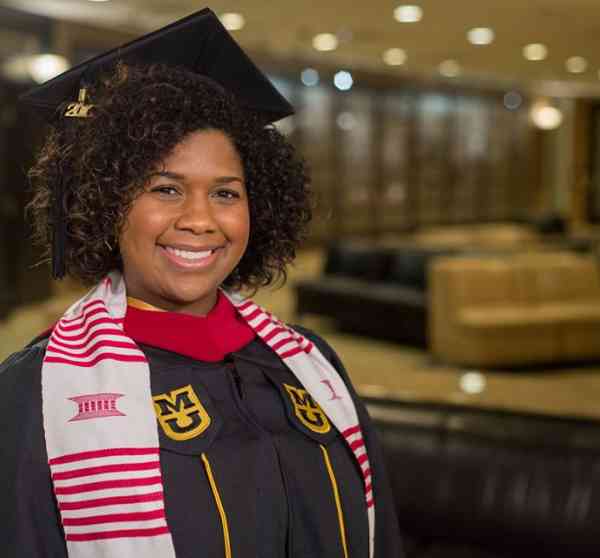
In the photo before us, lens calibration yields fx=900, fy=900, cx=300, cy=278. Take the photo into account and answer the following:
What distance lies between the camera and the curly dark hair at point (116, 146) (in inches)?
52.6

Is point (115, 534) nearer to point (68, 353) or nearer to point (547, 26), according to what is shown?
point (68, 353)

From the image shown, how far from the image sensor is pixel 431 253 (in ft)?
26.2

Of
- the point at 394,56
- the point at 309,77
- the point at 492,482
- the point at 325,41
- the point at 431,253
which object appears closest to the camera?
the point at 492,482

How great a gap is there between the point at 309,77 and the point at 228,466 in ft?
42.1

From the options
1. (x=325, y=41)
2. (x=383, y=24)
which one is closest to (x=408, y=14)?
(x=383, y=24)

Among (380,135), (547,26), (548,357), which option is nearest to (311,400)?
(548,357)

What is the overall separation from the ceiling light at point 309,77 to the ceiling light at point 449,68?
190 cm

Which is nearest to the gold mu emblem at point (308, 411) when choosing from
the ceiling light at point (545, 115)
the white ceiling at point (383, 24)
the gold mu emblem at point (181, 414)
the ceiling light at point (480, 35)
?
the gold mu emblem at point (181, 414)

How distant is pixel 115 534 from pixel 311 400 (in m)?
0.42

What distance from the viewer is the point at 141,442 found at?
1.25 meters

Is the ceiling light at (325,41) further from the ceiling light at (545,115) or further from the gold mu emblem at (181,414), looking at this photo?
the gold mu emblem at (181,414)

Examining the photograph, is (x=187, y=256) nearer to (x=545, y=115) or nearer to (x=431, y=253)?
(x=431, y=253)

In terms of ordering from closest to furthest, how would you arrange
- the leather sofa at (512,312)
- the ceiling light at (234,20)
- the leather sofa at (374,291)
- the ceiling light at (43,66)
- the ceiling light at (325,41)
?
the leather sofa at (512,312) → the leather sofa at (374,291) → the ceiling light at (234,20) → the ceiling light at (43,66) → the ceiling light at (325,41)

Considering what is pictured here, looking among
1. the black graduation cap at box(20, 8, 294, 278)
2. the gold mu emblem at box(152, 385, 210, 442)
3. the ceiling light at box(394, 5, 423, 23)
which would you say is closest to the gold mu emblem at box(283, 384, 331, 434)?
the gold mu emblem at box(152, 385, 210, 442)
